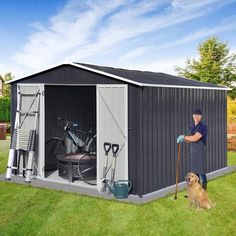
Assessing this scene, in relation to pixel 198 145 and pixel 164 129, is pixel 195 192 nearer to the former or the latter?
pixel 198 145

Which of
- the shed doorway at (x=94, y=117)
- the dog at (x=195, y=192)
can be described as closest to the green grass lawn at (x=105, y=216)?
the dog at (x=195, y=192)

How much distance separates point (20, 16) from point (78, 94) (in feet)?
40.6

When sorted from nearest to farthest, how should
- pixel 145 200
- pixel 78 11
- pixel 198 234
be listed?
pixel 198 234 → pixel 145 200 → pixel 78 11

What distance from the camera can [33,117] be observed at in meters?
11.3

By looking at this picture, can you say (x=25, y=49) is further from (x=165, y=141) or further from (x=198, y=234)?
(x=198, y=234)

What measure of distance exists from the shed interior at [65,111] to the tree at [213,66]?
23361 mm

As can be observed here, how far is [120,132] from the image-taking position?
9656 millimetres

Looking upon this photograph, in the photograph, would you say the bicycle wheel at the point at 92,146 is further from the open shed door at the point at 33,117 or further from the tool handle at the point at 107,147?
the tool handle at the point at 107,147

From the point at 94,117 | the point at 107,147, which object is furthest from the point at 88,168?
the point at 94,117

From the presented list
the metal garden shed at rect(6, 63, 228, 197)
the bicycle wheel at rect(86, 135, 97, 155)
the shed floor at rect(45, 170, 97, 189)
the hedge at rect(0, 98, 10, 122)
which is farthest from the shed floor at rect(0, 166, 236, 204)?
the hedge at rect(0, 98, 10, 122)

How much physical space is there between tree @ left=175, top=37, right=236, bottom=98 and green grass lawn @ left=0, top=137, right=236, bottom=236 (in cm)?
2655

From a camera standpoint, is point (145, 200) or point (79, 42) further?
point (79, 42)

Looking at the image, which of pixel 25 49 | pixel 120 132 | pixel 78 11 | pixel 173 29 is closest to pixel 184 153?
pixel 120 132

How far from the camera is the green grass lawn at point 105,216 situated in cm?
761
